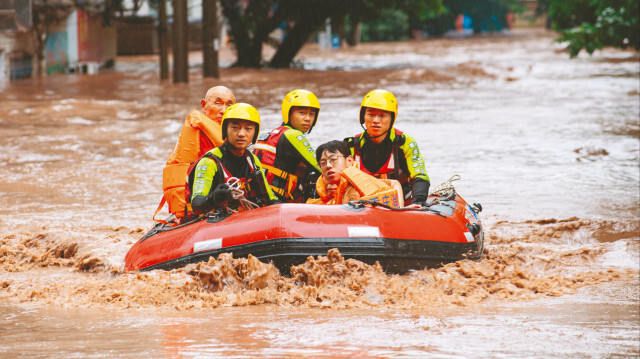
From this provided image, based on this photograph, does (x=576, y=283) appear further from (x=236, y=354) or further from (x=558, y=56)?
(x=558, y=56)

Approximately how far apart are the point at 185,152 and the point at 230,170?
3.62 feet

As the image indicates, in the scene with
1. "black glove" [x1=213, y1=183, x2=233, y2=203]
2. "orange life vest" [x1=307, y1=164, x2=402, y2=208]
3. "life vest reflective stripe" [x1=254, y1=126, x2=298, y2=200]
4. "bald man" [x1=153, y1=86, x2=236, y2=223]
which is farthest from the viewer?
"bald man" [x1=153, y1=86, x2=236, y2=223]

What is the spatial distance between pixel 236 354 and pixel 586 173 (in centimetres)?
856

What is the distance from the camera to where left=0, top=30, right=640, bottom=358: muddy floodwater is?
15.6ft

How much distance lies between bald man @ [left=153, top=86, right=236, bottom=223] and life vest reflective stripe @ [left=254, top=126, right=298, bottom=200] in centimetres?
40

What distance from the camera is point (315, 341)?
4.66 meters

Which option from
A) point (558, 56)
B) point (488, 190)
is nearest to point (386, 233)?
point (488, 190)

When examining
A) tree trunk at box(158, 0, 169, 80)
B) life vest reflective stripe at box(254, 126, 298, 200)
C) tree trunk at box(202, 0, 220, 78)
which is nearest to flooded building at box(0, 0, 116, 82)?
tree trunk at box(158, 0, 169, 80)

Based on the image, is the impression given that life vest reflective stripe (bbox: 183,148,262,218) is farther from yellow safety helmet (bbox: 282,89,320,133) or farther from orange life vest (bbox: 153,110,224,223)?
yellow safety helmet (bbox: 282,89,320,133)

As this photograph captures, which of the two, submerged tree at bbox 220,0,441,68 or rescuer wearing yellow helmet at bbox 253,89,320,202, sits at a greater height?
submerged tree at bbox 220,0,441,68

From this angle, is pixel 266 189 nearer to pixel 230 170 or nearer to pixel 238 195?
pixel 230 170

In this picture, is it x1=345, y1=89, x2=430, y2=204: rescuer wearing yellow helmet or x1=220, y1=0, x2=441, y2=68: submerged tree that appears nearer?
x1=345, y1=89, x2=430, y2=204: rescuer wearing yellow helmet

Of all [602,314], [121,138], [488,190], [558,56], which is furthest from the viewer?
[558,56]

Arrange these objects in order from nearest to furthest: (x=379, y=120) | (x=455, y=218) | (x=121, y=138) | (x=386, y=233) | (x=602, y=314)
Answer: (x=602, y=314), (x=386, y=233), (x=455, y=218), (x=379, y=120), (x=121, y=138)
